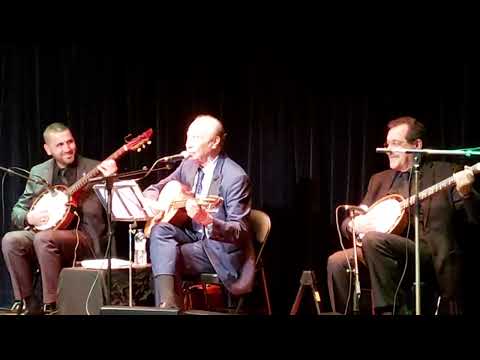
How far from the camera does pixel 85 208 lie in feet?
18.4

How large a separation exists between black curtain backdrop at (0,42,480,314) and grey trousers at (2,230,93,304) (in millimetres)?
689

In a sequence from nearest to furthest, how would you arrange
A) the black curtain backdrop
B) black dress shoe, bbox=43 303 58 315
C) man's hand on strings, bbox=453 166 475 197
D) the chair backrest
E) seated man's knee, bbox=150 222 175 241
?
1. man's hand on strings, bbox=453 166 475 197
2. seated man's knee, bbox=150 222 175 241
3. the chair backrest
4. black dress shoe, bbox=43 303 58 315
5. the black curtain backdrop

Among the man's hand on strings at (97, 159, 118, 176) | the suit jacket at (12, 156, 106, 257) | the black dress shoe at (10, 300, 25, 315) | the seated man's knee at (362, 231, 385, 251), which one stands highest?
the man's hand on strings at (97, 159, 118, 176)

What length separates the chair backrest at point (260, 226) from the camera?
5035mm

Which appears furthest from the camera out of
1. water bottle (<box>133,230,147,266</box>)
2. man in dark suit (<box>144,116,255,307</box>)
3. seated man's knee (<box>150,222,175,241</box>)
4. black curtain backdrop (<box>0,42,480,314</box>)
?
black curtain backdrop (<box>0,42,480,314</box>)

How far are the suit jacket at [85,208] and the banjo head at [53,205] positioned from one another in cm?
10

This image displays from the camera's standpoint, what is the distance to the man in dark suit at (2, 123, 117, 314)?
17.4 feet

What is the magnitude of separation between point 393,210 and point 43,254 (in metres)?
2.47

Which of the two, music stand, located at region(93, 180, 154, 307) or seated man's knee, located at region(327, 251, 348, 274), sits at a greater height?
music stand, located at region(93, 180, 154, 307)

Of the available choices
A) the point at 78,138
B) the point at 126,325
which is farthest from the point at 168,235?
the point at 126,325

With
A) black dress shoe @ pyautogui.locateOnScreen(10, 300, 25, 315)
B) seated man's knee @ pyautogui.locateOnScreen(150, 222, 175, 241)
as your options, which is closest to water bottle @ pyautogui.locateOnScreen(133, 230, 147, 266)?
seated man's knee @ pyautogui.locateOnScreen(150, 222, 175, 241)

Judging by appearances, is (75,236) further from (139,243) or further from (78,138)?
(78,138)

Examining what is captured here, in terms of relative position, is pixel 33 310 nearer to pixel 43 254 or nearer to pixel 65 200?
pixel 43 254

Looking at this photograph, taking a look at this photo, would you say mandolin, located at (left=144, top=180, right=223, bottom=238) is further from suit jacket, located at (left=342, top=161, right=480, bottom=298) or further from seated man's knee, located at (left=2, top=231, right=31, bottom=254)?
suit jacket, located at (left=342, top=161, right=480, bottom=298)
